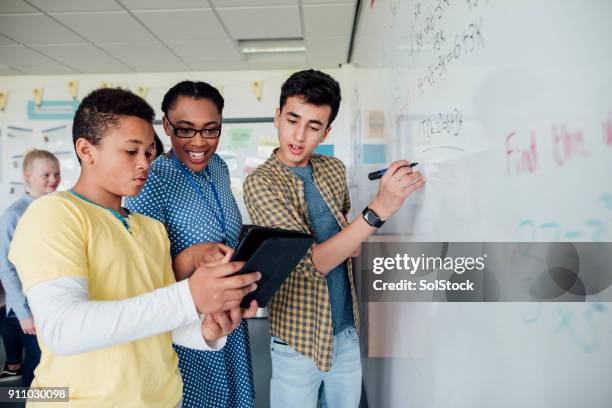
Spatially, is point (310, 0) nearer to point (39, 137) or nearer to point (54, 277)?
point (54, 277)

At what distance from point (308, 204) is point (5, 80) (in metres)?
4.35

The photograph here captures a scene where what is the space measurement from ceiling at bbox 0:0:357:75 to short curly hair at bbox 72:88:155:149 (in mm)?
2153

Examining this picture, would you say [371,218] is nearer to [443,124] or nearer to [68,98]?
[443,124]

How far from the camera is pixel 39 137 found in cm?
402

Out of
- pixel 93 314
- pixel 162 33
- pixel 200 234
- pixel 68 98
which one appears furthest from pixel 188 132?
pixel 68 98

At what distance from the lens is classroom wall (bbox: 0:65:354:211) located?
398cm

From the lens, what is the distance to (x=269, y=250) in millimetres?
603

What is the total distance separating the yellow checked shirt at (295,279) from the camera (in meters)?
0.94

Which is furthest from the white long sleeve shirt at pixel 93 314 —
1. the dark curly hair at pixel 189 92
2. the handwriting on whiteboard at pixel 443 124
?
the dark curly hair at pixel 189 92

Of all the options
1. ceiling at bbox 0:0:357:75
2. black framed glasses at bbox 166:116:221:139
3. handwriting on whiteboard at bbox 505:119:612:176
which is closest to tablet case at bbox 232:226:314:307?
handwriting on whiteboard at bbox 505:119:612:176

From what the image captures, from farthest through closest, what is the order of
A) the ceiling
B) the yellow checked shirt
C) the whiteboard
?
the ceiling → the yellow checked shirt → the whiteboard

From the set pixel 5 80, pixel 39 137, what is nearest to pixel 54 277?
pixel 39 137

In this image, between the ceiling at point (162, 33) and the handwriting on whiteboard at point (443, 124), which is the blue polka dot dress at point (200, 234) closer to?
the handwriting on whiteboard at point (443, 124)

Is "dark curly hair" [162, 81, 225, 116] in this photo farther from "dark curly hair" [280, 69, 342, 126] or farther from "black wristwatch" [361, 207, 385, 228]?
"black wristwatch" [361, 207, 385, 228]
